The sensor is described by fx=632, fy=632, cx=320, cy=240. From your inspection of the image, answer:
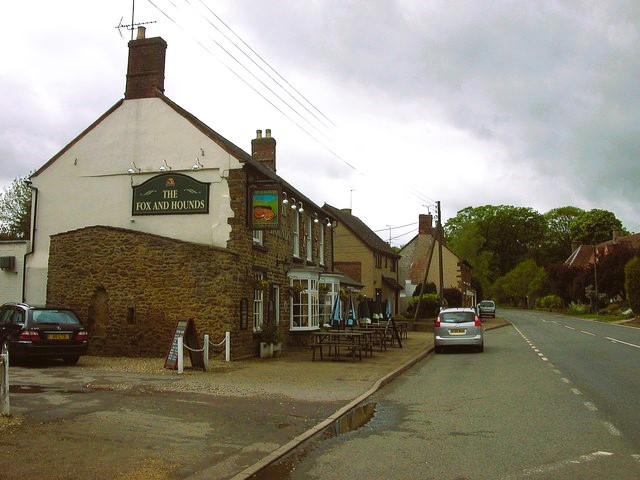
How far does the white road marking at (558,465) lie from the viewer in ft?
21.1

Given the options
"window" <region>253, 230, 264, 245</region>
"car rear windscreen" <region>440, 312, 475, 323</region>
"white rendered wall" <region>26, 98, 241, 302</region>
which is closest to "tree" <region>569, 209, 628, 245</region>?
"car rear windscreen" <region>440, 312, 475, 323</region>

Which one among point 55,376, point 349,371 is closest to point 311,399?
point 349,371

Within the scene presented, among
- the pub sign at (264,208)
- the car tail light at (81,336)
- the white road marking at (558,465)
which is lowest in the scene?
the white road marking at (558,465)

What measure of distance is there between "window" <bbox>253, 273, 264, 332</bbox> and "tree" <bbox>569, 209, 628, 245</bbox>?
3442 inches

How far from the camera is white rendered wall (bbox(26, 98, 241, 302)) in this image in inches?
784

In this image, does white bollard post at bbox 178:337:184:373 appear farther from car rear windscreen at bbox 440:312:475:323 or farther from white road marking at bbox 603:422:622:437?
car rear windscreen at bbox 440:312:475:323

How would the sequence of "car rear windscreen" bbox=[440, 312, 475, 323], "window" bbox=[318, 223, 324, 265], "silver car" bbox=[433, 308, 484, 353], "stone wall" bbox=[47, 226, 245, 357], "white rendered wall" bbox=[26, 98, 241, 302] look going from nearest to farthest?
1. "stone wall" bbox=[47, 226, 245, 357]
2. "white rendered wall" bbox=[26, 98, 241, 302]
3. "silver car" bbox=[433, 308, 484, 353]
4. "car rear windscreen" bbox=[440, 312, 475, 323]
5. "window" bbox=[318, 223, 324, 265]

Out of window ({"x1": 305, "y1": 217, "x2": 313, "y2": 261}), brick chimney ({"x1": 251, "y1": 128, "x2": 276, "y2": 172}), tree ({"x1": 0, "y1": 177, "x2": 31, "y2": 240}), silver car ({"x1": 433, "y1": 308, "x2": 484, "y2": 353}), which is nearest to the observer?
silver car ({"x1": 433, "y1": 308, "x2": 484, "y2": 353})

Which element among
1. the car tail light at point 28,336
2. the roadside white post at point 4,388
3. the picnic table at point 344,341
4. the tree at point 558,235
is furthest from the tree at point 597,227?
the roadside white post at point 4,388

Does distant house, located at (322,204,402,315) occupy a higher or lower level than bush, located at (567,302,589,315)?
higher

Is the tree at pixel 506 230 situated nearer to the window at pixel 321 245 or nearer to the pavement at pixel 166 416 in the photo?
the window at pixel 321 245

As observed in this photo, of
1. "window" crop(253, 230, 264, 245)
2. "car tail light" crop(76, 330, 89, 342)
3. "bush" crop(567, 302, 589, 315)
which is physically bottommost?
"car tail light" crop(76, 330, 89, 342)

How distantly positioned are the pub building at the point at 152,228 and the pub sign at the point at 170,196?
0.03 meters

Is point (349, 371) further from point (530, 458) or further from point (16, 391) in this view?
point (530, 458)
